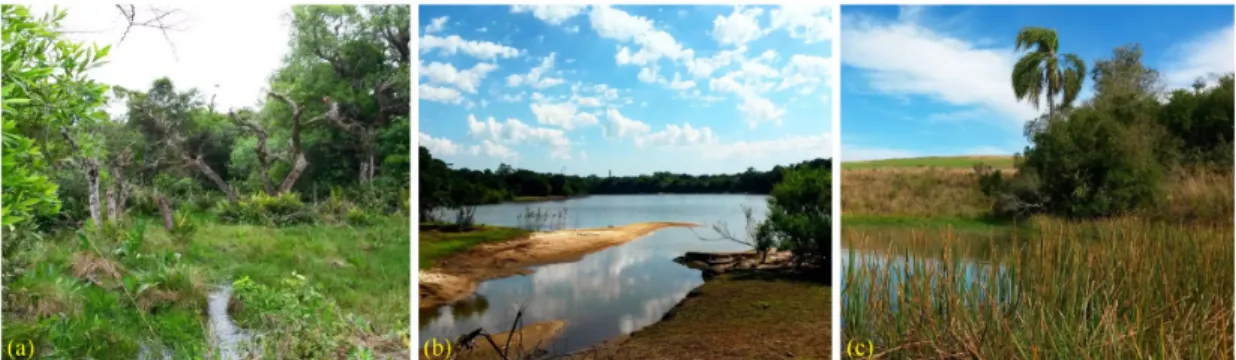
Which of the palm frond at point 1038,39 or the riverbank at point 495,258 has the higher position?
the palm frond at point 1038,39

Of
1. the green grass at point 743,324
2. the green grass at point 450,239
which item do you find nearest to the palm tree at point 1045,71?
the green grass at point 743,324

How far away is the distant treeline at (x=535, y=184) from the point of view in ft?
15.1

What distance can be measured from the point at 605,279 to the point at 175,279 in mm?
2255

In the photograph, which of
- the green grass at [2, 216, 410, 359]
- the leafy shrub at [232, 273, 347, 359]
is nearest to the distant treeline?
the green grass at [2, 216, 410, 359]

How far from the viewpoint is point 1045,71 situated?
463cm

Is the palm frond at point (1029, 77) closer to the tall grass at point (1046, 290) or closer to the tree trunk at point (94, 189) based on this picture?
the tall grass at point (1046, 290)

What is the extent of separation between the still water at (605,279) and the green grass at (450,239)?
0.18 ft

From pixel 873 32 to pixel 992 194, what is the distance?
→ 108cm

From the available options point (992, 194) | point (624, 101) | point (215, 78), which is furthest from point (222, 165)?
point (992, 194)

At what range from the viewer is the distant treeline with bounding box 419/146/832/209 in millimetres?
4602

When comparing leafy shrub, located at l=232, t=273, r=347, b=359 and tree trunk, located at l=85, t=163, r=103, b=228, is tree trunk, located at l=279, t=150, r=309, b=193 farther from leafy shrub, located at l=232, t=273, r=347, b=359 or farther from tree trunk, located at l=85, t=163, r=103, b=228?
tree trunk, located at l=85, t=163, r=103, b=228

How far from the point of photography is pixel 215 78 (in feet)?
15.3

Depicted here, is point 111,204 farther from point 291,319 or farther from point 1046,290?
point 1046,290

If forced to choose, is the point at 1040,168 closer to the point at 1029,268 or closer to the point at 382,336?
the point at 1029,268
